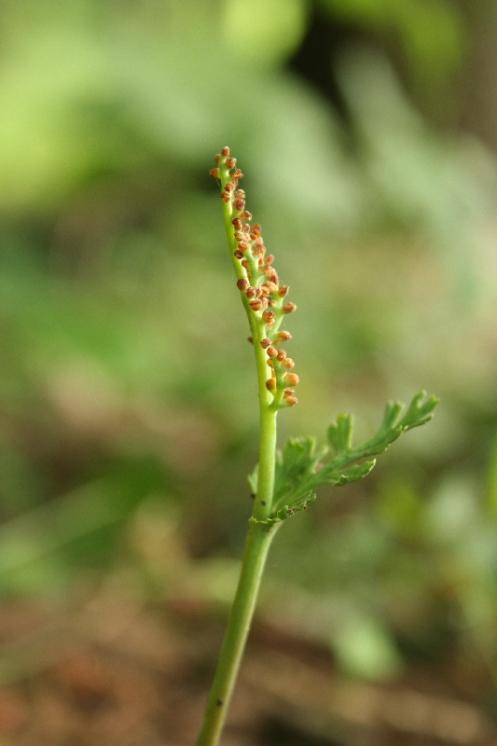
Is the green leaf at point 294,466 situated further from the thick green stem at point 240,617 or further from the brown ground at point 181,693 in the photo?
the brown ground at point 181,693

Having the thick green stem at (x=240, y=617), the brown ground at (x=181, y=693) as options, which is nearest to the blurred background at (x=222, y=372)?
the brown ground at (x=181, y=693)

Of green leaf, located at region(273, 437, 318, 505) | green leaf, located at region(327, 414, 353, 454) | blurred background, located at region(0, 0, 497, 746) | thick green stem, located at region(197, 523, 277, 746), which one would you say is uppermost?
blurred background, located at region(0, 0, 497, 746)

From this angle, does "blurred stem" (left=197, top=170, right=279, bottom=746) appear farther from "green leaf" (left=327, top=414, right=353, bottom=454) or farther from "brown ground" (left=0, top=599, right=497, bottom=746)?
"brown ground" (left=0, top=599, right=497, bottom=746)

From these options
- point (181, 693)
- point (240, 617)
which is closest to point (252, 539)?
point (240, 617)

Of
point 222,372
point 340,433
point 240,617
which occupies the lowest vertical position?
→ point 240,617

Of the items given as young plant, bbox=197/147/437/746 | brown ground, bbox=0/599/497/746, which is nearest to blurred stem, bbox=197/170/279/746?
young plant, bbox=197/147/437/746

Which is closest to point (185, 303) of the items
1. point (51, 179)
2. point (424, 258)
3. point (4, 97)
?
point (51, 179)

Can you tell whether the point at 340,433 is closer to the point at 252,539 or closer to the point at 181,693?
the point at 252,539

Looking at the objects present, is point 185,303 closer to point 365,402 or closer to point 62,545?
point 365,402
